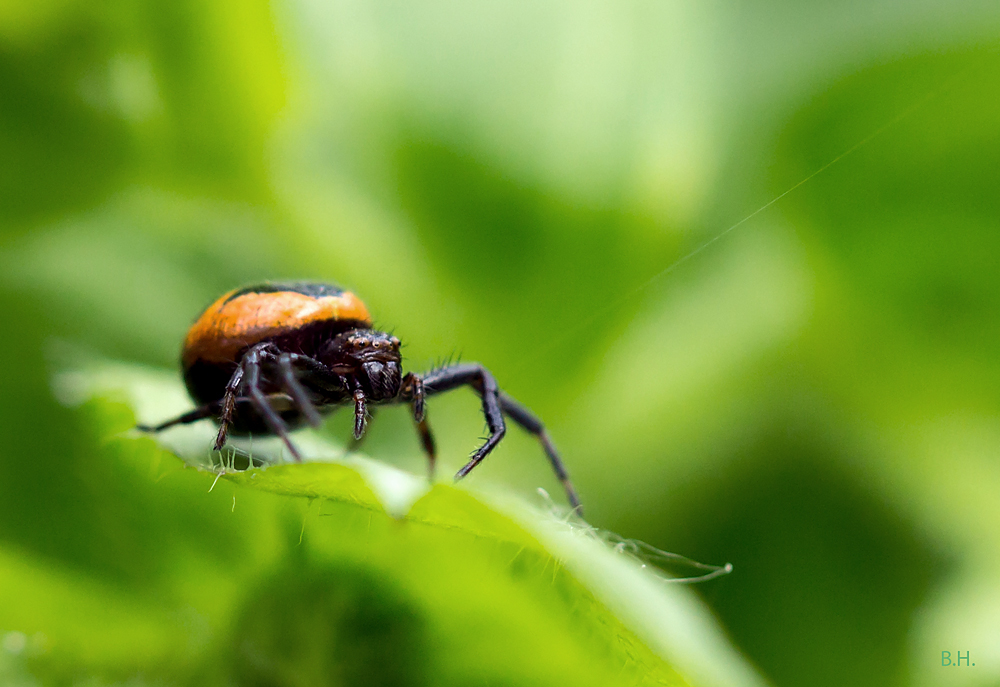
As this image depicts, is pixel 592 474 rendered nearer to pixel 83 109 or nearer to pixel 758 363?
pixel 758 363

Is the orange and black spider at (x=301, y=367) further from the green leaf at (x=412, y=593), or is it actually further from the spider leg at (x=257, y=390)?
the green leaf at (x=412, y=593)

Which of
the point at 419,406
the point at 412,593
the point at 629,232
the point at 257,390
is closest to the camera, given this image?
the point at 412,593

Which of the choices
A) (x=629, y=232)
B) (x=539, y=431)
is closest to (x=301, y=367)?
(x=539, y=431)

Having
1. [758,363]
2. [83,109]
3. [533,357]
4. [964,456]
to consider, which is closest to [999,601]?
[964,456]

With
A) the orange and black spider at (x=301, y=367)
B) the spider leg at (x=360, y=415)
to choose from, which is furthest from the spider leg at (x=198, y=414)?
the spider leg at (x=360, y=415)

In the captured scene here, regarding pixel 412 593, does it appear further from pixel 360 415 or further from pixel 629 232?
pixel 629 232

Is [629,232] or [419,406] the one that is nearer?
[419,406]

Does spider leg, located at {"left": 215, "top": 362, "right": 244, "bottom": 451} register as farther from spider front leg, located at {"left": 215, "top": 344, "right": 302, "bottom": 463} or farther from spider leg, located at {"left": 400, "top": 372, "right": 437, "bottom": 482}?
spider leg, located at {"left": 400, "top": 372, "right": 437, "bottom": 482}

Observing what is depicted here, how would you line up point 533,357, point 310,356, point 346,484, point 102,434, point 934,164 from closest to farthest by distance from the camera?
point 346,484
point 102,434
point 310,356
point 934,164
point 533,357
